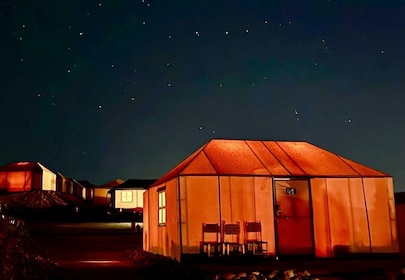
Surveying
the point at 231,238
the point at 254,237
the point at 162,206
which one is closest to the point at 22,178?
the point at 162,206

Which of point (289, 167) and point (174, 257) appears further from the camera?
point (289, 167)

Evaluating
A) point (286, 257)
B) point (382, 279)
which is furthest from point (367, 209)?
point (382, 279)

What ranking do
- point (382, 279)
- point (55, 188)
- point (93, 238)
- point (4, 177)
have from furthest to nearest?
point (55, 188), point (4, 177), point (93, 238), point (382, 279)

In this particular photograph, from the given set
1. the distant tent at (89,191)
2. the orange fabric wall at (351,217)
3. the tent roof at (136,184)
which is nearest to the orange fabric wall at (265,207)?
the orange fabric wall at (351,217)

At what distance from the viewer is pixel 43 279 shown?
641 centimetres

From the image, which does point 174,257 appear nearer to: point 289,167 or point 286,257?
point 286,257

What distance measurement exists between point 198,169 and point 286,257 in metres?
2.60

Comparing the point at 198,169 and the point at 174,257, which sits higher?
the point at 198,169

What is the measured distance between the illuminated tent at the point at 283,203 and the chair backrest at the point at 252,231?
13 cm

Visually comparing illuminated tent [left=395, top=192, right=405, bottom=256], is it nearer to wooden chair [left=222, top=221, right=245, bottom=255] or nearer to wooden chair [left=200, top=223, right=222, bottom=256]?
wooden chair [left=222, top=221, right=245, bottom=255]

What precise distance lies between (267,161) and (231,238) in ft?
6.84

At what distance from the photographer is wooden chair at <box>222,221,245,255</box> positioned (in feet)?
33.8

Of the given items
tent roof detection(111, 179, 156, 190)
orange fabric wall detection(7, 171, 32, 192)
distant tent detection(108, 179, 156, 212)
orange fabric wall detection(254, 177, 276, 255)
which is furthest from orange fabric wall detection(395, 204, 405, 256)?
orange fabric wall detection(7, 171, 32, 192)

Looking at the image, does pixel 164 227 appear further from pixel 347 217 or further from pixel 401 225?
pixel 401 225
